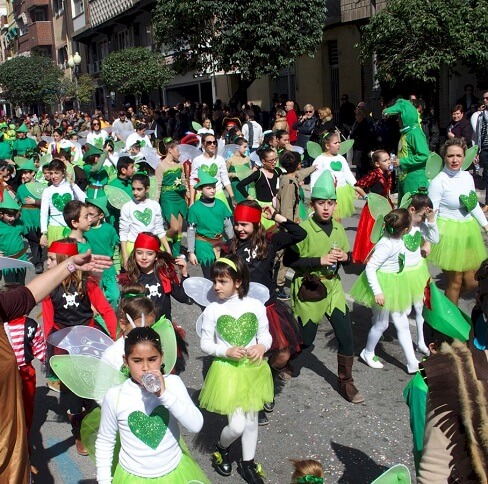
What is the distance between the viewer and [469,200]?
23.1ft

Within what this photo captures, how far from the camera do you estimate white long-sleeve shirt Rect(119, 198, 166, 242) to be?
26.3 feet

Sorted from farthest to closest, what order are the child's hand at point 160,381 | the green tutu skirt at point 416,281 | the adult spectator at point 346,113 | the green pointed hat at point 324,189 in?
1. the adult spectator at point 346,113
2. the green tutu skirt at point 416,281
3. the green pointed hat at point 324,189
4. the child's hand at point 160,381

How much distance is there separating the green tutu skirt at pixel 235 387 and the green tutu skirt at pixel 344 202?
17.0 ft

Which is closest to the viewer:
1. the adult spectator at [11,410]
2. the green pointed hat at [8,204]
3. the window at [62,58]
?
the adult spectator at [11,410]

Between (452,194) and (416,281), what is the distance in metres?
1.30

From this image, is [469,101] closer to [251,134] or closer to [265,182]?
Result: [251,134]

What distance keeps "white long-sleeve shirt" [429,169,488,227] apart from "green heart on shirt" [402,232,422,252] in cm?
93

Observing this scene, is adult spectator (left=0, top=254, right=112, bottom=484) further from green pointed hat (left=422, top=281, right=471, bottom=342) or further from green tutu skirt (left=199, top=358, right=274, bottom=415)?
green pointed hat (left=422, top=281, right=471, bottom=342)

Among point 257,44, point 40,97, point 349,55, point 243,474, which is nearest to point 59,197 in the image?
point 243,474

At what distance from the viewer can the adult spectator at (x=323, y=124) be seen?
14.3m

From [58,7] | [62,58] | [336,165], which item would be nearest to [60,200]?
[336,165]

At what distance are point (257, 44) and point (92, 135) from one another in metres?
5.75

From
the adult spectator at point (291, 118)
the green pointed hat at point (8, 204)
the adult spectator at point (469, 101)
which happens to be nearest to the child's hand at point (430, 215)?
the green pointed hat at point (8, 204)

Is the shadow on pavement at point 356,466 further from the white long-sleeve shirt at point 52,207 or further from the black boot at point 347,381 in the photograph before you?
the white long-sleeve shirt at point 52,207
